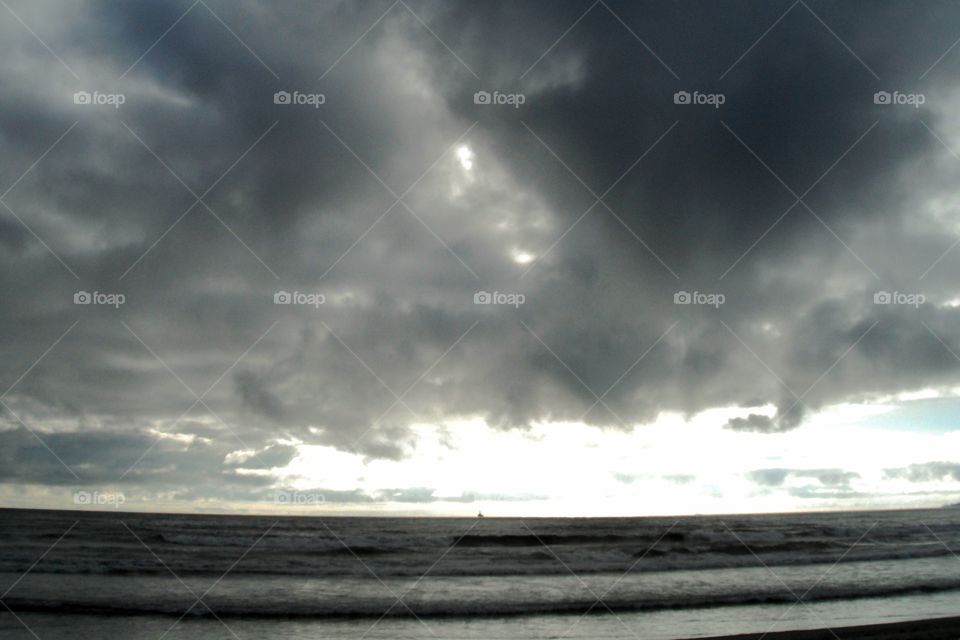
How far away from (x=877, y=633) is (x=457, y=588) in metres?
11.2

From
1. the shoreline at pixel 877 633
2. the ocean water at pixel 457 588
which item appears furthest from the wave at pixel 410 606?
the shoreline at pixel 877 633

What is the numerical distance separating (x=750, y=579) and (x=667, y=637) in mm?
10920

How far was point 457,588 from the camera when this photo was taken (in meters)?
19.5

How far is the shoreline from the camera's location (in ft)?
38.2

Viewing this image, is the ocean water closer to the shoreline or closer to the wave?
the wave

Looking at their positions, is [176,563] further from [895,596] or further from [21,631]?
[895,596]

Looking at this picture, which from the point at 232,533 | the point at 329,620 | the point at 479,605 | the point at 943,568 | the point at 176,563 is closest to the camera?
the point at 329,620

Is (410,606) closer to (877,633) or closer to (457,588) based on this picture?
(457,588)

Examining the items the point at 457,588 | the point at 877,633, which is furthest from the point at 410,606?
the point at 877,633

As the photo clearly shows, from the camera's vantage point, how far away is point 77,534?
38.6 meters

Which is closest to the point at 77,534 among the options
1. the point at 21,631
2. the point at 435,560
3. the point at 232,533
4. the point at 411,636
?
the point at 232,533

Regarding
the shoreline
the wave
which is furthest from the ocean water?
the shoreline

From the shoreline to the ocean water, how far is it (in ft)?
2.65

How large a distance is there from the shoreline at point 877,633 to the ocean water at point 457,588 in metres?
0.81
